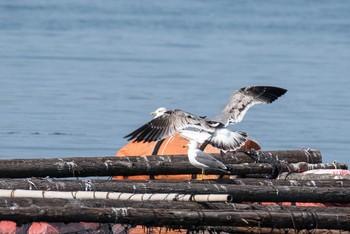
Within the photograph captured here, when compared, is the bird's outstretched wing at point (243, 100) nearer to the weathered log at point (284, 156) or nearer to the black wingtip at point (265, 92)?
the black wingtip at point (265, 92)

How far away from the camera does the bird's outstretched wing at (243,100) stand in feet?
44.1

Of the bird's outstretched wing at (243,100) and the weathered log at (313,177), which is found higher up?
the bird's outstretched wing at (243,100)

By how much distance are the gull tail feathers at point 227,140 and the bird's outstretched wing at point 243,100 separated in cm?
56

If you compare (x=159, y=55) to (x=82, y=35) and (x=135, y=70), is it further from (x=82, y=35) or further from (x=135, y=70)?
(x=82, y=35)

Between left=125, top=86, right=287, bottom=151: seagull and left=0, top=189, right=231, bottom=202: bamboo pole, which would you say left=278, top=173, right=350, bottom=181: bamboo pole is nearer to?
left=125, top=86, right=287, bottom=151: seagull

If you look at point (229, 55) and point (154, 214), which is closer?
point (154, 214)

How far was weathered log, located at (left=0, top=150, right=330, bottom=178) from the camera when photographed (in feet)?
38.7

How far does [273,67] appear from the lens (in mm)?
32250

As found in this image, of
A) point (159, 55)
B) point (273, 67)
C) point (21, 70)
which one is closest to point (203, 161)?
point (21, 70)

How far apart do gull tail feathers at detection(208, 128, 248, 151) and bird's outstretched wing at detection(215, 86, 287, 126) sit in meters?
0.56

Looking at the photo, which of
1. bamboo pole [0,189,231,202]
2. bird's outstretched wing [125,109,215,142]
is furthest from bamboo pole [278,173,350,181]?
bamboo pole [0,189,231,202]

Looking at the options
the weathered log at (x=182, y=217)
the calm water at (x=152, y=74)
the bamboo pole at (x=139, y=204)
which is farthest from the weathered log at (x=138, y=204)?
the calm water at (x=152, y=74)

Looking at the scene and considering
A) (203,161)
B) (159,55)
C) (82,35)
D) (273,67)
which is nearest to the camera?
(203,161)

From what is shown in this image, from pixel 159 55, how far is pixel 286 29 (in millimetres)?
15624
